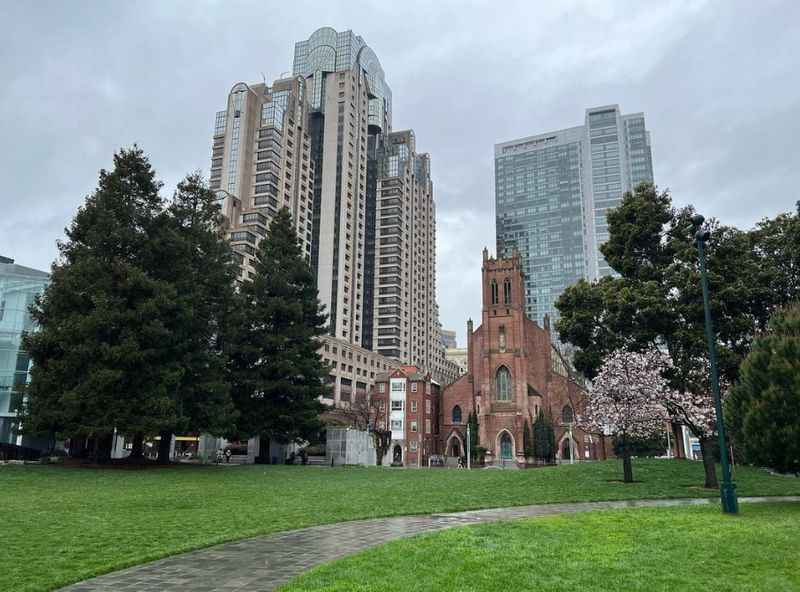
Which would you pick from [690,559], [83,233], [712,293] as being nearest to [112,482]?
[83,233]

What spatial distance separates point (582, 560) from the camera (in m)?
8.55

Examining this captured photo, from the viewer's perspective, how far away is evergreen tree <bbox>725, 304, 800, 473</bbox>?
1588 cm

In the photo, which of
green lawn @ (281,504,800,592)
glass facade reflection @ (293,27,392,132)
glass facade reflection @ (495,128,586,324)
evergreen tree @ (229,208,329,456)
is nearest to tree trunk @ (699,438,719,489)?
Answer: green lawn @ (281,504,800,592)

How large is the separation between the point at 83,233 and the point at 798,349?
3391 cm

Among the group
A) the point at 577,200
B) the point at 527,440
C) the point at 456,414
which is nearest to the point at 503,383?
the point at 527,440

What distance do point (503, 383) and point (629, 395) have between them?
45.9m

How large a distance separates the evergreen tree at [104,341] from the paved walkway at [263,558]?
19674 millimetres

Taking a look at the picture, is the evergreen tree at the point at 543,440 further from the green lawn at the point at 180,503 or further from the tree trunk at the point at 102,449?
the tree trunk at the point at 102,449

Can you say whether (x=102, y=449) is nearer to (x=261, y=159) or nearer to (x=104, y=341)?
(x=104, y=341)

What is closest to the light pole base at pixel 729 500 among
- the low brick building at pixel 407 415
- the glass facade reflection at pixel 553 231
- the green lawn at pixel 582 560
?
the green lawn at pixel 582 560

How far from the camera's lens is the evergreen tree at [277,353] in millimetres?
38781

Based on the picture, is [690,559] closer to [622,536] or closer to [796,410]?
[622,536]

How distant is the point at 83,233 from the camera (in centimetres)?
3312

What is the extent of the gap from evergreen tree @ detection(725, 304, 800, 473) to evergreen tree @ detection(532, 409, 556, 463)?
167ft
